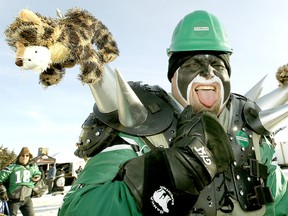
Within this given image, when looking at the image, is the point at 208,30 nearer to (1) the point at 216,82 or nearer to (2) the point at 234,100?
(1) the point at 216,82

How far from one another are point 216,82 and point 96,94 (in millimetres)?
712

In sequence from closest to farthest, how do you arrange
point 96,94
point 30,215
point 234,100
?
point 96,94 < point 234,100 < point 30,215

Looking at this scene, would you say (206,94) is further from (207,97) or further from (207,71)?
(207,71)

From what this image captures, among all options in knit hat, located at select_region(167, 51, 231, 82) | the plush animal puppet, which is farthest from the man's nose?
the plush animal puppet

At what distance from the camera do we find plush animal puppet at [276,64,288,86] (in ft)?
8.33

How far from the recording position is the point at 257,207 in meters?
2.00

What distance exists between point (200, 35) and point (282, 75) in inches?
34.5

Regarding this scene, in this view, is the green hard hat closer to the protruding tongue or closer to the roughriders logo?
the protruding tongue

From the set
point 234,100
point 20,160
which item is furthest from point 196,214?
point 20,160

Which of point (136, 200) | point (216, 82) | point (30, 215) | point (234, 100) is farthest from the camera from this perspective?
point (30, 215)

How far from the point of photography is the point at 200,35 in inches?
81.2

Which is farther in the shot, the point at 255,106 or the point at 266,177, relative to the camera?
the point at 255,106

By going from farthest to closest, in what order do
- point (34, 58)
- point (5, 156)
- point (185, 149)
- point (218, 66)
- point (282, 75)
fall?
1. point (5, 156)
2. point (282, 75)
3. point (218, 66)
4. point (185, 149)
5. point (34, 58)

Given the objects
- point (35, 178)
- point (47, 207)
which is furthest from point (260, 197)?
point (47, 207)
